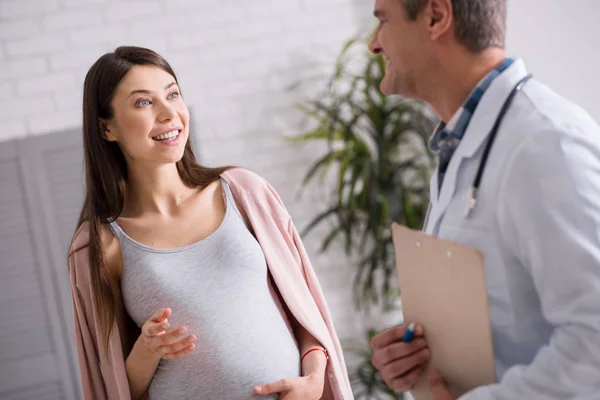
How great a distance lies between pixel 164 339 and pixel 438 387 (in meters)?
0.76

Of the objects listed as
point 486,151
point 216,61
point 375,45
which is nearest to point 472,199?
point 486,151

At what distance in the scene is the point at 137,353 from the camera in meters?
1.76

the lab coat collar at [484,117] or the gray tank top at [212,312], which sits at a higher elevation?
the lab coat collar at [484,117]

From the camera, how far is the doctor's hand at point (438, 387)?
3.38 feet

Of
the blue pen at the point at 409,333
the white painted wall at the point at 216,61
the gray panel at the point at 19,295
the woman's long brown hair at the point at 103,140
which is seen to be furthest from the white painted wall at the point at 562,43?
the gray panel at the point at 19,295

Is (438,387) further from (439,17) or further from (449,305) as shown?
(439,17)

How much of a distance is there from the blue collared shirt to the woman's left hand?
765mm

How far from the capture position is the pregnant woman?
5.77ft

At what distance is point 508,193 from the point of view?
919mm

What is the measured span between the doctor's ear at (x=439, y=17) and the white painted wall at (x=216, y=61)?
2.96 metres

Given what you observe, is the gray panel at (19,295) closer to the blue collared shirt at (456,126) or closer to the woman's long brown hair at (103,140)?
the woman's long brown hair at (103,140)

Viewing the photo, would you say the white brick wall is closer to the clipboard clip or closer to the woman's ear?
the woman's ear

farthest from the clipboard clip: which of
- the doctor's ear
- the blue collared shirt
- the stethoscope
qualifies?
the doctor's ear

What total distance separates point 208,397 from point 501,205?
1064 mm
